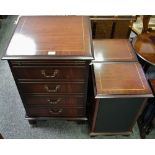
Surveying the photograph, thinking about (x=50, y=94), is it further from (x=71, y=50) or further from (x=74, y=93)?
(x=71, y=50)

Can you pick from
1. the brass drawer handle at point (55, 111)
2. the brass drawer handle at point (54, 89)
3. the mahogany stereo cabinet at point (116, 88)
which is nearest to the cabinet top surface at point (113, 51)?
the mahogany stereo cabinet at point (116, 88)

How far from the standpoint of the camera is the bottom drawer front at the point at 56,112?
1245mm

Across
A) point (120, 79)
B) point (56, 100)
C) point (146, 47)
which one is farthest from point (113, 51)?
point (56, 100)

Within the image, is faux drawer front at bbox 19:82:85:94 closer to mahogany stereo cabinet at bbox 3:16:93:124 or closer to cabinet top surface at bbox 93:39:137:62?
mahogany stereo cabinet at bbox 3:16:93:124

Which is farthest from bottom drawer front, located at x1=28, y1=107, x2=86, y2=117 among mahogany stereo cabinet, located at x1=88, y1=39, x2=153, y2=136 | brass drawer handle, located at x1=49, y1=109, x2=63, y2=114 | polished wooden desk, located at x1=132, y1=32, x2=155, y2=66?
polished wooden desk, located at x1=132, y1=32, x2=155, y2=66

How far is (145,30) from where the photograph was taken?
1744 millimetres

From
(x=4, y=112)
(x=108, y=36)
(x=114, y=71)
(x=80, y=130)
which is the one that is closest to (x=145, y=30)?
(x=108, y=36)

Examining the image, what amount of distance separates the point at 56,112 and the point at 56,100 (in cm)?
14

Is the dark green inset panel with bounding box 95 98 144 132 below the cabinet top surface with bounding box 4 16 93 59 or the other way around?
below

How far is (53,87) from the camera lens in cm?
108

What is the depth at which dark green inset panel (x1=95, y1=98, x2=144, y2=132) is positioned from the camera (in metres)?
1.04

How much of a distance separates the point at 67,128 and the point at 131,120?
0.50m

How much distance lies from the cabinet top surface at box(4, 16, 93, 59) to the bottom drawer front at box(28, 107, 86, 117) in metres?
0.48

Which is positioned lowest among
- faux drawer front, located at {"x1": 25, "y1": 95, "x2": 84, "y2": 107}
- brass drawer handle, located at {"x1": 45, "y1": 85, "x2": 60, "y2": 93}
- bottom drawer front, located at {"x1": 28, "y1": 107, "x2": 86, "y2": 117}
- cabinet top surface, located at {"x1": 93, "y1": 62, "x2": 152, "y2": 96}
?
bottom drawer front, located at {"x1": 28, "y1": 107, "x2": 86, "y2": 117}
